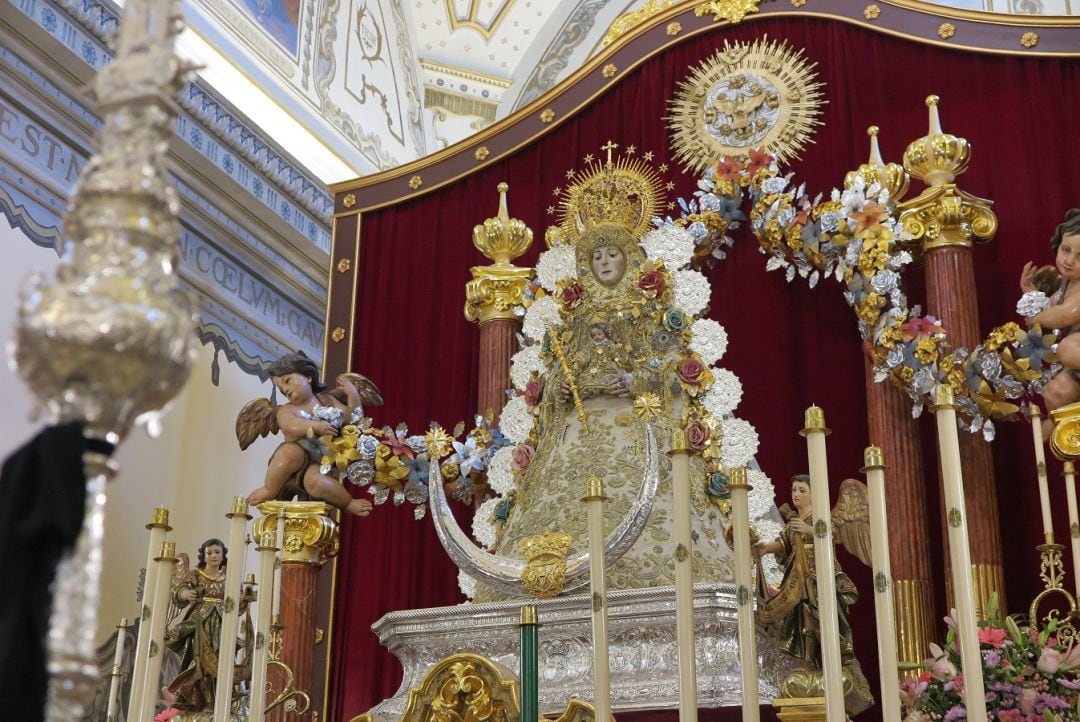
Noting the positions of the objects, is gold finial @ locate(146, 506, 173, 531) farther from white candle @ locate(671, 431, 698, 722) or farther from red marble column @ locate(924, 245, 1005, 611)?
red marble column @ locate(924, 245, 1005, 611)

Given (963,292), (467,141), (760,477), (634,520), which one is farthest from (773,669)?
(467,141)

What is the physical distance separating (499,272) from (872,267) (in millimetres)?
1705

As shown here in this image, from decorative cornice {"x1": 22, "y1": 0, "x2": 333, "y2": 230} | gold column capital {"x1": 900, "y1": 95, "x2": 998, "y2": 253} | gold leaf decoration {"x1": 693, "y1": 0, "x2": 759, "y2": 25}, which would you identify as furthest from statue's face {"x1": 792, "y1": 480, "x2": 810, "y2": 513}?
decorative cornice {"x1": 22, "y1": 0, "x2": 333, "y2": 230}

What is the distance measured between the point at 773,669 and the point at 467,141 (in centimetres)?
399

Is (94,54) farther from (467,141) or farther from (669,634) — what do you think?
(669,634)

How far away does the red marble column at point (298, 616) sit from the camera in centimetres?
541

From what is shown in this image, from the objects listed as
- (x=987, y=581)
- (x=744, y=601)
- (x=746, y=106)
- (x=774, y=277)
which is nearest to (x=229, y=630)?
(x=744, y=601)

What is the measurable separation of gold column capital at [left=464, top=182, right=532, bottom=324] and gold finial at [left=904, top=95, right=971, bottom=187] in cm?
170

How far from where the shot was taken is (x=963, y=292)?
5.33m

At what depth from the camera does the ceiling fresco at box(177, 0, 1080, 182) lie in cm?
821

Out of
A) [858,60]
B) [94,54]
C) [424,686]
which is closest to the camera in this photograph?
[424,686]

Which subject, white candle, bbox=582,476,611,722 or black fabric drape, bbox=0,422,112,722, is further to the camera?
white candle, bbox=582,476,611,722

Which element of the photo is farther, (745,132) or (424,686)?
(745,132)

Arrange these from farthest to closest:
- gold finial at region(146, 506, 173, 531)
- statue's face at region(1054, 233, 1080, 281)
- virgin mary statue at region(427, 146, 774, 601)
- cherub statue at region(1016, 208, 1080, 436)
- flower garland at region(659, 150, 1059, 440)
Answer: flower garland at region(659, 150, 1059, 440) < statue's face at region(1054, 233, 1080, 281) < cherub statue at region(1016, 208, 1080, 436) < virgin mary statue at region(427, 146, 774, 601) < gold finial at region(146, 506, 173, 531)
